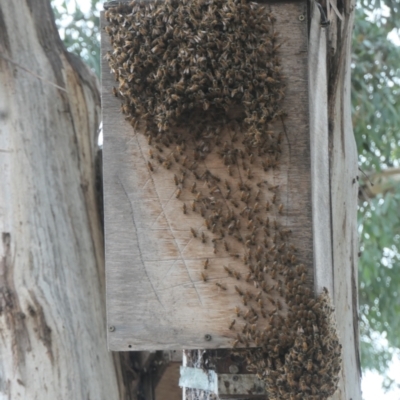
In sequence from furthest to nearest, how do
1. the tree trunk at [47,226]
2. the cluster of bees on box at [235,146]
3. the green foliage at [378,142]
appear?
the green foliage at [378,142] < the tree trunk at [47,226] < the cluster of bees on box at [235,146]

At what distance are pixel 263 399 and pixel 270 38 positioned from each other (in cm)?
128

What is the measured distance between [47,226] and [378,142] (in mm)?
4327

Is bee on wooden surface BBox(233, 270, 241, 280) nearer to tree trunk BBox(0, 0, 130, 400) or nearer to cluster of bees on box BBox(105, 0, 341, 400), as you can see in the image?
cluster of bees on box BBox(105, 0, 341, 400)

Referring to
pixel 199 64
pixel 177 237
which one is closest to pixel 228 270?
pixel 177 237

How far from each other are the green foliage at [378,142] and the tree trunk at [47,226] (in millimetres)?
3597

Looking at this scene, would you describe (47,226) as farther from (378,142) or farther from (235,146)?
(378,142)

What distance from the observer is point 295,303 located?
249cm

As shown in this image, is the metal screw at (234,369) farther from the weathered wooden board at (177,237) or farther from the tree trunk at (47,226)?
the tree trunk at (47,226)

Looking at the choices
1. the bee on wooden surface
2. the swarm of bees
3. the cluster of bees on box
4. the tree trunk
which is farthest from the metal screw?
→ the tree trunk

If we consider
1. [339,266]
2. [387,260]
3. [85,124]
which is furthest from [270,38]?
[387,260]

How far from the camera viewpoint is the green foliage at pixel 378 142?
710cm

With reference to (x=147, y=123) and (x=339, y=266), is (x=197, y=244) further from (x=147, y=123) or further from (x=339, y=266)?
(x=339, y=266)

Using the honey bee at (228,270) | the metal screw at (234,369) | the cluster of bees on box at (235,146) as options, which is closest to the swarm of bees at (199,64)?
the cluster of bees on box at (235,146)

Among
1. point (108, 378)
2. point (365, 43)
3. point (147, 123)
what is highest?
point (365, 43)
